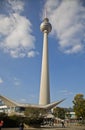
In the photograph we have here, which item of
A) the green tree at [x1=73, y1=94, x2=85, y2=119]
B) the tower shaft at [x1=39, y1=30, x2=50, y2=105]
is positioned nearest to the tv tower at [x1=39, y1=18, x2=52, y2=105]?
the tower shaft at [x1=39, y1=30, x2=50, y2=105]

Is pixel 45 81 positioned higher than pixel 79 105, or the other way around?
pixel 45 81

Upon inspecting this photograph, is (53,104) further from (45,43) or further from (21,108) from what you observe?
(45,43)

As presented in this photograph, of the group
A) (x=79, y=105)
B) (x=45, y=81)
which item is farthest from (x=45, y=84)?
(x=79, y=105)

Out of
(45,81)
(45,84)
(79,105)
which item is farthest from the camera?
(45,81)

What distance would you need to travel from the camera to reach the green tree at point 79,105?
53.6 meters

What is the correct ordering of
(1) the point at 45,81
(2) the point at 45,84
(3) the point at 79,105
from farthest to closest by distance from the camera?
(1) the point at 45,81 < (2) the point at 45,84 < (3) the point at 79,105

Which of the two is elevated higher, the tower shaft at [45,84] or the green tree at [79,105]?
the tower shaft at [45,84]

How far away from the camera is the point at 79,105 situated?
54.0 meters

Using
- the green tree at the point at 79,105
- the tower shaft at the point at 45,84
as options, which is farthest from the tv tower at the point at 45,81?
the green tree at the point at 79,105

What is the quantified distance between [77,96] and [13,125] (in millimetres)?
17627

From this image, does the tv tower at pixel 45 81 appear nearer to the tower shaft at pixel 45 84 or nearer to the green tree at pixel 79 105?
the tower shaft at pixel 45 84

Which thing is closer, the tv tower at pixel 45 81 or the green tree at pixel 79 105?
the green tree at pixel 79 105

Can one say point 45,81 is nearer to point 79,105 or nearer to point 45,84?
point 45,84

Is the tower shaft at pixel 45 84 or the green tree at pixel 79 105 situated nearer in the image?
the green tree at pixel 79 105
